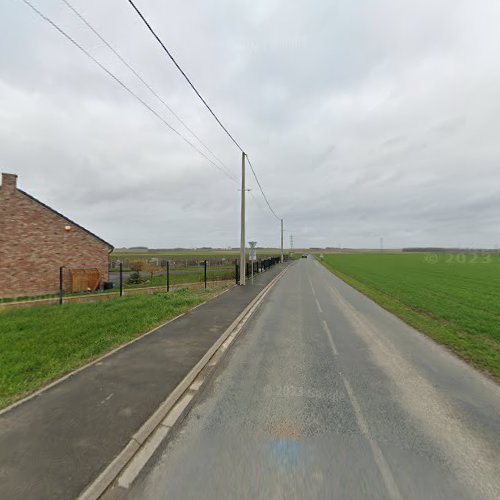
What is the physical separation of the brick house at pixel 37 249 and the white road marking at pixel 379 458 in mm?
16937

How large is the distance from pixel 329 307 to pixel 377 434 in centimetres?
871

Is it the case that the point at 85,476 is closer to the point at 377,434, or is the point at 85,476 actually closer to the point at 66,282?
the point at 377,434

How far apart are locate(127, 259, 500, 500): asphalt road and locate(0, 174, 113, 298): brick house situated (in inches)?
553

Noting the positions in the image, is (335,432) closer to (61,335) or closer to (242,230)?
(61,335)

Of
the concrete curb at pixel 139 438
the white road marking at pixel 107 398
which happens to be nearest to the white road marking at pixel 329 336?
the concrete curb at pixel 139 438

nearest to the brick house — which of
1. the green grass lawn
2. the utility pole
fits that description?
the green grass lawn

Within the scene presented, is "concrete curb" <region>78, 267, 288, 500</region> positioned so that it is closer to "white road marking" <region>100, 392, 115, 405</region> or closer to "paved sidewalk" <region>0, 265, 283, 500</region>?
"paved sidewalk" <region>0, 265, 283, 500</region>

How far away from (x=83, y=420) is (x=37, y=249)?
49.9 ft

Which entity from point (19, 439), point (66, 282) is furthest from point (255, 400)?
point (66, 282)

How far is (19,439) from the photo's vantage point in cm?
315

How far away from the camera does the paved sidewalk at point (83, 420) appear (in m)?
2.64

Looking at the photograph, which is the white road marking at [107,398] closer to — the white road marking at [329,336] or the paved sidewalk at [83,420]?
the paved sidewalk at [83,420]

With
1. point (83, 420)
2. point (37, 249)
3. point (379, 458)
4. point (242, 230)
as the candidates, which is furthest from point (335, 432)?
point (37, 249)

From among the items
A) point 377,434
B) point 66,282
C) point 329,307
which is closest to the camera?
point 377,434
